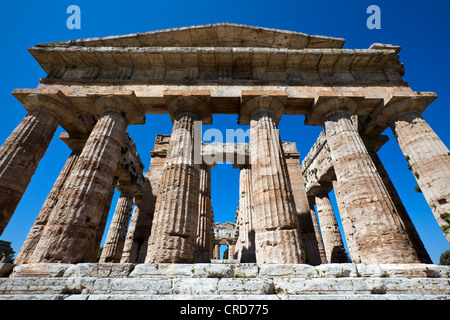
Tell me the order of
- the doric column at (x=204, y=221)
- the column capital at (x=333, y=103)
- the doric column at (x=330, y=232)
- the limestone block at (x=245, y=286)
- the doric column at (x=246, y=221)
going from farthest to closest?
the doric column at (x=330, y=232) < the doric column at (x=246, y=221) < the doric column at (x=204, y=221) < the column capital at (x=333, y=103) < the limestone block at (x=245, y=286)

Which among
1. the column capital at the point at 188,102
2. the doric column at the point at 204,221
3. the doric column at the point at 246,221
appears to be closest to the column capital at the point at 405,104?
the column capital at the point at 188,102

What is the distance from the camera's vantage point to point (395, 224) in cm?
673

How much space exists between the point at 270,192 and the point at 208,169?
7.81 meters

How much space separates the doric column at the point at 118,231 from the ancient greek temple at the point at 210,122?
10 cm

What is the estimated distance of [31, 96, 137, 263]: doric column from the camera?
6.33m

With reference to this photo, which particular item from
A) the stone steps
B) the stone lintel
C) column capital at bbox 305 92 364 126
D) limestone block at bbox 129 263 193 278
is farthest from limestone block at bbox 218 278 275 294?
the stone lintel

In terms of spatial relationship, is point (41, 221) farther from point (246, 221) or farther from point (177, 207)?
point (246, 221)

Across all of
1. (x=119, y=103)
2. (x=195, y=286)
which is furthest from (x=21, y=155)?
(x=195, y=286)

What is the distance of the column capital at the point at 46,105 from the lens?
917cm

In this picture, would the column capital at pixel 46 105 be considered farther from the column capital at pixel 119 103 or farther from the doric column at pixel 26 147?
the column capital at pixel 119 103

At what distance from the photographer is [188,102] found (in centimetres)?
956
